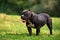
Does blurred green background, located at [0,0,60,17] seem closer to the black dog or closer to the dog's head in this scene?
the black dog

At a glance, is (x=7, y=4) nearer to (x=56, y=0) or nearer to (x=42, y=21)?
(x=56, y=0)

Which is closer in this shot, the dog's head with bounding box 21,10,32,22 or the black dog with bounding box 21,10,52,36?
the dog's head with bounding box 21,10,32,22

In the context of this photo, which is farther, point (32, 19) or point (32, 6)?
point (32, 6)

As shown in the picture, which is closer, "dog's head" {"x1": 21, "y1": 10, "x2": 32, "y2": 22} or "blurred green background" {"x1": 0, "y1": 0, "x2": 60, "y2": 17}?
"dog's head" {"x1": 21, "y1": 10, "x2": 32, "y2": 22}

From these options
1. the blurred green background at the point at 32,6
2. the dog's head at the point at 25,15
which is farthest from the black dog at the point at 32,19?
the blurred green background at the point at 32,6

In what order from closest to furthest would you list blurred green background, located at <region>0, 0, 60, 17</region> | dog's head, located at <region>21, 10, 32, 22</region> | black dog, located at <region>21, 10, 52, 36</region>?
dog's head, located at <region>21, 10, 32, 22</region> → black dog, located at <region>21, 10, 52, 36</region> → blurred green background, located at <region>0, 0, 60, 17</region>

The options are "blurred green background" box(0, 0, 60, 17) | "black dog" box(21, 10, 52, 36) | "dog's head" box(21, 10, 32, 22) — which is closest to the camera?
"dog's head" box(21, 10, 32, 22)

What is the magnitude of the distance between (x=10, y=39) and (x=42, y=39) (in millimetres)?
1607

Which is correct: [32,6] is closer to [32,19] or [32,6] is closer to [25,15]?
[32,19]

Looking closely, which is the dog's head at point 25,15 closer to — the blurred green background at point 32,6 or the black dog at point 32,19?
the black dog at point 32,19

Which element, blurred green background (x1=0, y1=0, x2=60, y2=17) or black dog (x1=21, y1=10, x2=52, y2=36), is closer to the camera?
black dog (x1=21, y1=10, x2=52, y2=36)

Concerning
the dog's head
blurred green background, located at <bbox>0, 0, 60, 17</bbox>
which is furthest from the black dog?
blurred green background, located at <bbox>0, 0, 60, 17</bbox>

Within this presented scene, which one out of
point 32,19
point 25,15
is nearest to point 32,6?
point 32,19

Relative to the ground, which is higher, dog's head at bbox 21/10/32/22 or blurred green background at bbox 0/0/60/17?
dog's head at bbox 21/10/32/22
